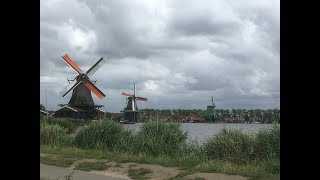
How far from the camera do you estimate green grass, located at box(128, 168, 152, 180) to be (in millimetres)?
10601

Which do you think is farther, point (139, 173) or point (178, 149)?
point (178, 149)

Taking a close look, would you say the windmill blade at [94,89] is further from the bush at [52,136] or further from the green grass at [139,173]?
the green grass at [139,173]

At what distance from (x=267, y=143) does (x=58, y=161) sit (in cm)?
677

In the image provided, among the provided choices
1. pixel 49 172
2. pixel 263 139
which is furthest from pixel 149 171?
pixel 263 139

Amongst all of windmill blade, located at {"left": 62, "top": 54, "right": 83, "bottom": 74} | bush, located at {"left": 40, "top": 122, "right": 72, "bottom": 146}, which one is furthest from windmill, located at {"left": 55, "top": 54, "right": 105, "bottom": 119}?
bush, located at {"left": 40, "top": 122, "right": 72, "bottom": 146}

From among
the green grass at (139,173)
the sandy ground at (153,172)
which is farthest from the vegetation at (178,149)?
the sandy ground at (153,172)

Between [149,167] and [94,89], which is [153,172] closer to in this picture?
[149,167]

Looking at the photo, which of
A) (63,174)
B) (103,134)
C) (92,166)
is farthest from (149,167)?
(103,134)

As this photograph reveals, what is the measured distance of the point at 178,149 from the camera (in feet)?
48.3
